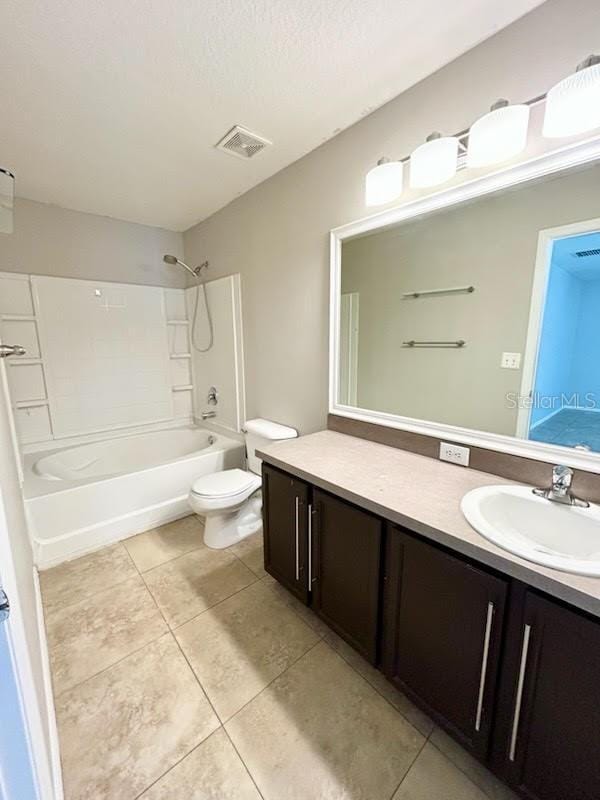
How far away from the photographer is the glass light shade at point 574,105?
3.09 ft

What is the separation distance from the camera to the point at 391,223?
1.60 meters

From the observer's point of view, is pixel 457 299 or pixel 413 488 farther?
pixel 457 299

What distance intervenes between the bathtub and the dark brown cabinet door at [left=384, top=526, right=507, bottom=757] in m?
1.61

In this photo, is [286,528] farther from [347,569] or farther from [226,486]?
[226,486]

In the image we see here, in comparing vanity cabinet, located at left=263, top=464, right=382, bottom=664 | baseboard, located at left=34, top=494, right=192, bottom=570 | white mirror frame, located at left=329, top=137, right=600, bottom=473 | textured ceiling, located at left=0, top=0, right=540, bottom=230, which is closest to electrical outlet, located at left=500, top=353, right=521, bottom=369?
white mirror frame, located at left=329, top=137, right=600, bottom=473

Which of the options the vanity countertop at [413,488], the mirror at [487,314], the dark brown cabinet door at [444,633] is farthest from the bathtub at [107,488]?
the dark brown cabinet door at [444,633]

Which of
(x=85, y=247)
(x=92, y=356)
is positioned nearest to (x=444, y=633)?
(x=92, y=356)

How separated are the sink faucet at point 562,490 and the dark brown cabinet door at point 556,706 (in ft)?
1.32

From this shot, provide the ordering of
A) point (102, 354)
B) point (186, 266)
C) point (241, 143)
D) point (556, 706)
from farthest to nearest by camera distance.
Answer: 1. point (186, 266)
2. point (102, 354)
3. point (241, 143)
4. point (556, 706)

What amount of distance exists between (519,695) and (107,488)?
2.27 meters

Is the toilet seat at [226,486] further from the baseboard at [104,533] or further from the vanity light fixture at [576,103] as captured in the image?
the vanity light fixture at [576,103]

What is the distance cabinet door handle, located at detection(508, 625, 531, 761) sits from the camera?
833 mm

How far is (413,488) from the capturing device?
122 cm

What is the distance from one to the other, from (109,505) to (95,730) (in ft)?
4.15
